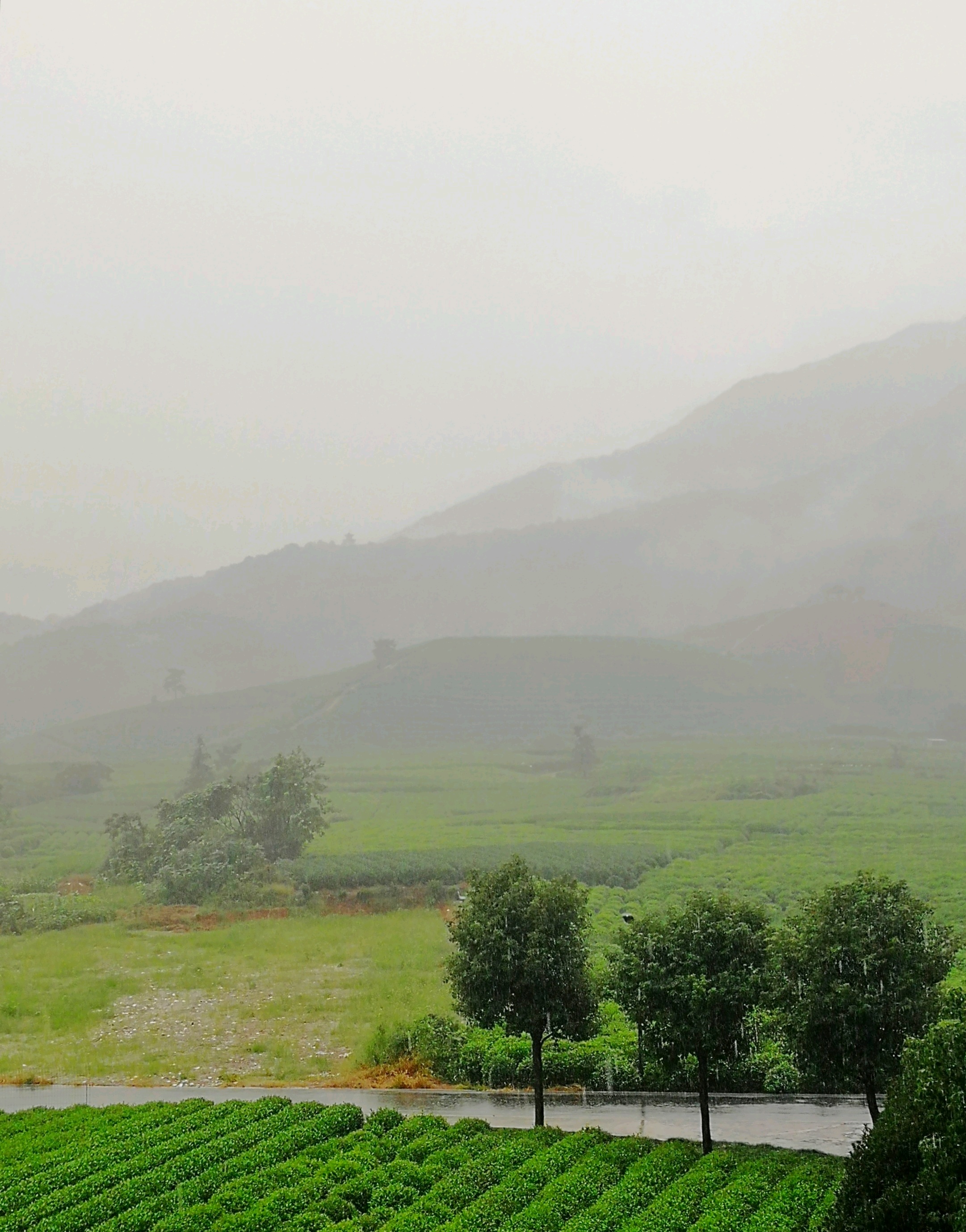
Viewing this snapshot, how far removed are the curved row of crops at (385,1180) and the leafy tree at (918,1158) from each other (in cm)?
295

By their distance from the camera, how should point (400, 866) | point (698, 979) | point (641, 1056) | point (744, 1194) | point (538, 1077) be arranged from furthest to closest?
point (400, 866) < point (641, 1056) < point (538, 1077) < point (698, 979) < point (744, 1194)

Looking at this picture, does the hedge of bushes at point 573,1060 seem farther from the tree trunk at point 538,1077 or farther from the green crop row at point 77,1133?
the green crop row at point 77,1133

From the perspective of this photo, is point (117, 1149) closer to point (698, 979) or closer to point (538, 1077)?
point (538, 1077)

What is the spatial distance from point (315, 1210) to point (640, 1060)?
38.9 feet

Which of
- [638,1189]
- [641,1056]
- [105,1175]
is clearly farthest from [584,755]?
[105,1175]

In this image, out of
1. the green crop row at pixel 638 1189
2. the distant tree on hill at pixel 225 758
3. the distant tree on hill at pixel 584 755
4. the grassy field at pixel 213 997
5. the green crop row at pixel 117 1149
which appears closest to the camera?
the green crop row at pixel 638 1189

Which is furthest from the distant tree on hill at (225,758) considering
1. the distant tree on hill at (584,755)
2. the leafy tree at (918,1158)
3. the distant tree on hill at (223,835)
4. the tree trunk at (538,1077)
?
the leafy tree at (918,1158)

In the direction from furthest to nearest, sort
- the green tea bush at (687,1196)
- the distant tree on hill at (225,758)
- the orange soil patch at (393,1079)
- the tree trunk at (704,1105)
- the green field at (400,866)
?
1. the distant tree on hill at (225,758)
2. the green field at (400,866)
3. the orange soil patch at (393,1079)
4. the tree trunk at (704,1105)
5. the green tea bush at (687,1196)

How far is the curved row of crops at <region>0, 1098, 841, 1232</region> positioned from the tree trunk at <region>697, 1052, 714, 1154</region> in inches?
17.9

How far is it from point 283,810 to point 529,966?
52.9 meters

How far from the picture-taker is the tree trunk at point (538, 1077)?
24.5 meters

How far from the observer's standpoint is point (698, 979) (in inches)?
897

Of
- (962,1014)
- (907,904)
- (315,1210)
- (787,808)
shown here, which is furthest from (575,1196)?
(787,808)

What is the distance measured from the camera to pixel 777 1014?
23.5 m
